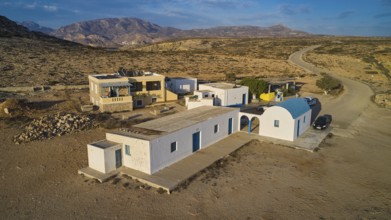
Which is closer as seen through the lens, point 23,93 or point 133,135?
point 133,135

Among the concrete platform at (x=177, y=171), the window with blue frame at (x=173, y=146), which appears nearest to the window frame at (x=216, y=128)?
the concrete platform at (x=177, y=171)

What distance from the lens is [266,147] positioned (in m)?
21.8

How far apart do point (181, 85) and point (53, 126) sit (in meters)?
20.3

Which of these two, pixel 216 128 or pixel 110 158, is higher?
pixel 216 128

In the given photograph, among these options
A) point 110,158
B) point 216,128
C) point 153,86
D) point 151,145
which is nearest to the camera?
point 151,145

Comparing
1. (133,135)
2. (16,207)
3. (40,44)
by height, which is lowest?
(16,207)

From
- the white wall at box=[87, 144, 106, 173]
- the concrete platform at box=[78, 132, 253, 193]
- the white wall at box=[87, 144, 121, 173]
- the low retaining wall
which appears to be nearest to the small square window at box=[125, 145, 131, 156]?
the white wall at box=[87, 144, 121, 173]

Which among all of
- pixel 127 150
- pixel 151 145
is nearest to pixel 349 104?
pixel 151 145

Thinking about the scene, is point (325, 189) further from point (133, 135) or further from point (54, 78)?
point (54, 78)

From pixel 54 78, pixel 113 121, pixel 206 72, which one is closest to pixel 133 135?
pixel 113 121

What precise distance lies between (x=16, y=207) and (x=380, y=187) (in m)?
18.9

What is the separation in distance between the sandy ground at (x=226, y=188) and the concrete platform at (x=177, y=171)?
466 mm

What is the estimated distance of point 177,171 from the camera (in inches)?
676

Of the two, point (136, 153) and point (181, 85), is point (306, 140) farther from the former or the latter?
point (181, 85)
